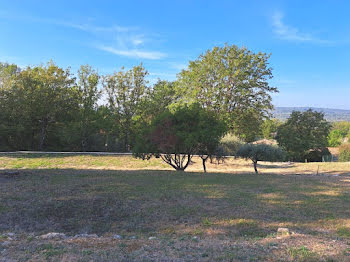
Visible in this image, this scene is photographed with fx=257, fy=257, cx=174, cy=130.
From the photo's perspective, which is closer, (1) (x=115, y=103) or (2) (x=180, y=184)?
(2) (x=180, y=184)

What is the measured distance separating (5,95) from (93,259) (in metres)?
27.4

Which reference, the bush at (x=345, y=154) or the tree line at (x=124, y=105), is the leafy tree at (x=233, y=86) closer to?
the tree line at (x=124, y=105)

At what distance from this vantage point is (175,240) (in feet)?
13.3

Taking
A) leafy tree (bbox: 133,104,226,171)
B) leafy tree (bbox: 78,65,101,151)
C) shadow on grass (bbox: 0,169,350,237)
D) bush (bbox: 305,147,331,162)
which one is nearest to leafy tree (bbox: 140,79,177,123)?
leafy tree (bbox: 78,65,101,151)

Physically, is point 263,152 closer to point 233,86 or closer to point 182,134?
point 182,134

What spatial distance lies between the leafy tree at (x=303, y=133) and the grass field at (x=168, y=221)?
25.1 metres

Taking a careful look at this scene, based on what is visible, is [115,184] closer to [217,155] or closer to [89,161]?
[217,155]

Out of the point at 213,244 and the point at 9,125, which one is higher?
the point at 9,125

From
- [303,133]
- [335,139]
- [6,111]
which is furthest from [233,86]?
[335,139]

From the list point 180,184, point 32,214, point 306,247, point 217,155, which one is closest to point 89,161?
point 217,155

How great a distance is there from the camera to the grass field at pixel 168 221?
3.41 metres

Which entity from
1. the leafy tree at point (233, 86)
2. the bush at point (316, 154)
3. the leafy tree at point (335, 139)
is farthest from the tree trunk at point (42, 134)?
the leafy tree at point (335, 139)

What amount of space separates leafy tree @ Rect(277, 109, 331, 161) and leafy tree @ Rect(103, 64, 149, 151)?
1920 centimetres

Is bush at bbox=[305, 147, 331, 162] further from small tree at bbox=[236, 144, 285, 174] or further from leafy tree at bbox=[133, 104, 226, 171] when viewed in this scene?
leafy tree at bbox=[133, 104, 226, 171]
